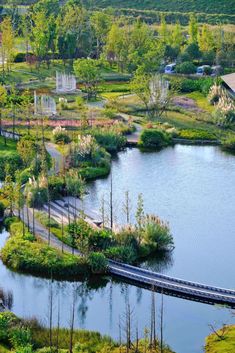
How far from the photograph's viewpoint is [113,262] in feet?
142

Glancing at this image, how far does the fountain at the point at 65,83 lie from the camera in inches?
3169

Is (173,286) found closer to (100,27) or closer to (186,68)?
(186,68)

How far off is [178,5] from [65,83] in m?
47.5

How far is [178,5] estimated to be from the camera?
405 ft

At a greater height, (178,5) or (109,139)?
(178,5)

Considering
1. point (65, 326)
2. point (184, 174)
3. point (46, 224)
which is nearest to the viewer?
point (65, 326)

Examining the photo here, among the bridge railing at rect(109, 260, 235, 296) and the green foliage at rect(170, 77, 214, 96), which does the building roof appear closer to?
the green foliage at rect(170, 77, 214, 96)

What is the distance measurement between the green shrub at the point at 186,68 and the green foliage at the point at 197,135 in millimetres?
21361

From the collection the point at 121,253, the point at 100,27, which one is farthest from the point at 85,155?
the point at 100,27

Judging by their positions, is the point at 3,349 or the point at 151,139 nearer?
the point at 3,349

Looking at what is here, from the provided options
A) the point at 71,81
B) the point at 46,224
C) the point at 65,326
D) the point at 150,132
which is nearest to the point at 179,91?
the point at 71,81

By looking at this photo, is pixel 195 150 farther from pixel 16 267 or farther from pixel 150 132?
pixel 16 267

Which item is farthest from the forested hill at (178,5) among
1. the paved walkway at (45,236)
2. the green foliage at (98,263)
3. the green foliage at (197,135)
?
the green foliage at (98,263)

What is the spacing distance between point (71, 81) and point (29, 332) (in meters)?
48.6
